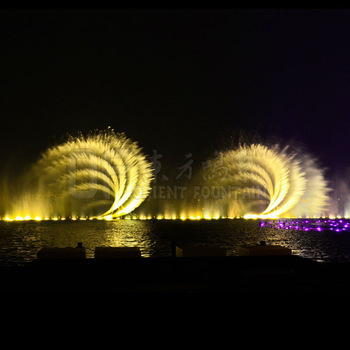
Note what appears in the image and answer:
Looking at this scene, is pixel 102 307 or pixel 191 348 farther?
pixel 102 307

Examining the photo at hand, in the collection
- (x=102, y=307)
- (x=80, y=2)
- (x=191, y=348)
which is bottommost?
(x=191, y=348)

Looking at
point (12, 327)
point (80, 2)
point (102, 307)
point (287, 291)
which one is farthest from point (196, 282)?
point (80, 2)

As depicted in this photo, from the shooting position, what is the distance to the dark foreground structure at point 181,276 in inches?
281

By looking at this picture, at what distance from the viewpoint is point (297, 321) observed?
5828 millimetres

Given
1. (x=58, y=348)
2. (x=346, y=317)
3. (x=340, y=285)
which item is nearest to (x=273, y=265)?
(x=340, y=285)

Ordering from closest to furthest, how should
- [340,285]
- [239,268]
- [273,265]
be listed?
[340,285] → [239,268] → [273,265]

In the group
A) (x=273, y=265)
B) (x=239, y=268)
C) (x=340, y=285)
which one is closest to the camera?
(x=340, y=285)

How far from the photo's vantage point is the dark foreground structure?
7148mm

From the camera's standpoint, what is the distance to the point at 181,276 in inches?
329

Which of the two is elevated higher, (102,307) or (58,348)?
(102,307)

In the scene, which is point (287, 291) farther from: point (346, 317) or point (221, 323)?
point (221, 323)

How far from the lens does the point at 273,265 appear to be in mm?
10188

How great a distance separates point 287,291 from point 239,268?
2667mm

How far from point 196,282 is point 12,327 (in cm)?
331
